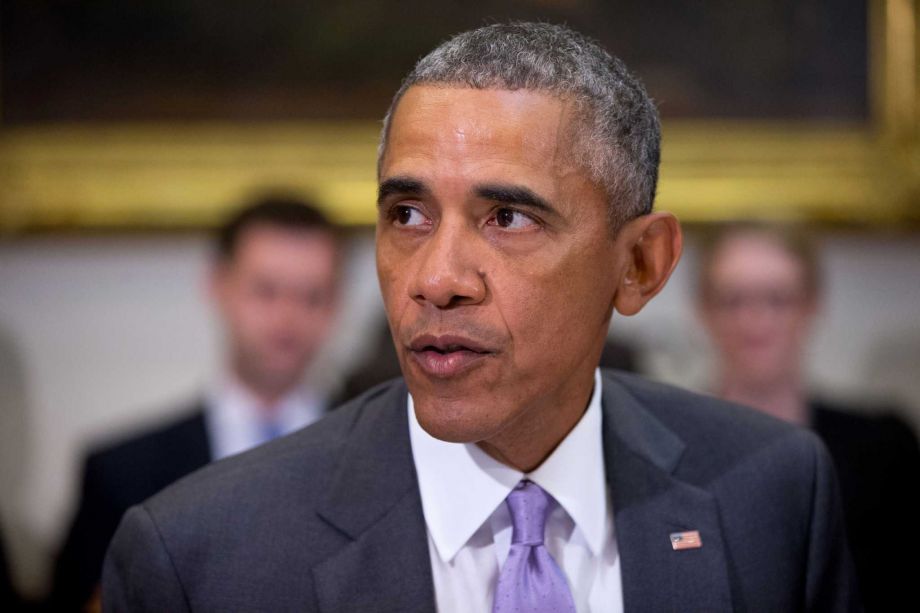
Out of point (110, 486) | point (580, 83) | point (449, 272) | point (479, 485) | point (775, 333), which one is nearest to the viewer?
point (449, 272)

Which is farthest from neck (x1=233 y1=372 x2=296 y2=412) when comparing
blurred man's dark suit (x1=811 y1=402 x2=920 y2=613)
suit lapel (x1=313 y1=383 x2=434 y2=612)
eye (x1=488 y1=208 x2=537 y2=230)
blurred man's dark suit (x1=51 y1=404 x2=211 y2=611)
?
eye (x1=488 y1=208 x2=537 y2=230)

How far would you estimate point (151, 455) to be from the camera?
3758 millimetres

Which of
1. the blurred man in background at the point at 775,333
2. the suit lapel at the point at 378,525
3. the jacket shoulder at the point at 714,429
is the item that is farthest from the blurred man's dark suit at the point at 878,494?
the suit lapel at the point at 378,525

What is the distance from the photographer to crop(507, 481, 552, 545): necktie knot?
187cm

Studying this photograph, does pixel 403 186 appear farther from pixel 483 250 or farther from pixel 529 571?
pixel 529 571

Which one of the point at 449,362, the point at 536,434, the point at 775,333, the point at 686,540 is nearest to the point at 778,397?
the point at 775,333

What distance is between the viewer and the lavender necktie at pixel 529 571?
1822 millimetres

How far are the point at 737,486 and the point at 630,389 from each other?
30 centimetres

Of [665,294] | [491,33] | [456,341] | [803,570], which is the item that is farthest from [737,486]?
[665,294]

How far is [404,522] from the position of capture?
73.7 inches

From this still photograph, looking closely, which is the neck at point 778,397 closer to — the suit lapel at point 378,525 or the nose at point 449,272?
the suit lapel at point 378,525

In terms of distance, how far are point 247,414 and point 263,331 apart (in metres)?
0.31

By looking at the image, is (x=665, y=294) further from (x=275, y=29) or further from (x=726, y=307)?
(x=275, y=29)

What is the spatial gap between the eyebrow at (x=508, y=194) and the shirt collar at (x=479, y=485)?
0.45 metres
